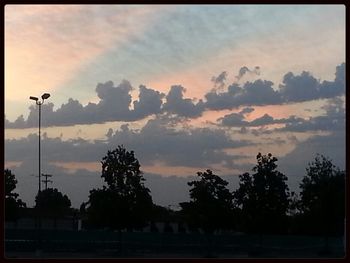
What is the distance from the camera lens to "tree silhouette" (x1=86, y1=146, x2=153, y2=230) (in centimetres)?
849

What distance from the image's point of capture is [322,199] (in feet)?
24.3

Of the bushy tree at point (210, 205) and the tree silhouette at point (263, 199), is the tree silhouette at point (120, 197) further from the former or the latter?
the tree silhouette at point (263, 199)

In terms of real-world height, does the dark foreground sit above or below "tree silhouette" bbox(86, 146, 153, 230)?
below

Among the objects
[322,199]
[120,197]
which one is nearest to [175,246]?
[120,197]

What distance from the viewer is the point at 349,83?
3.89m

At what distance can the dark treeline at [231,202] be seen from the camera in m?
7.41

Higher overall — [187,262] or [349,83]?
[349,83]

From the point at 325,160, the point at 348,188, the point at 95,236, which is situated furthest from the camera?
the point at 95,236

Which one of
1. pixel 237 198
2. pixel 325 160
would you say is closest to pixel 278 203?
pixel 237 198

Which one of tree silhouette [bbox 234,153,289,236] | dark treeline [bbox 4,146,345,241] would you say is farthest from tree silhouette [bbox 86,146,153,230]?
tree silhouette [bbox 234,153,289,236]

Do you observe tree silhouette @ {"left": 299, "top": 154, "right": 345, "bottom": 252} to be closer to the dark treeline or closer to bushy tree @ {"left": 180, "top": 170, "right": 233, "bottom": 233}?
the dark treeline

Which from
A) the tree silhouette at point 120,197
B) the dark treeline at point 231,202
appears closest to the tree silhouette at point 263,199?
the dark treeline at point 231,202
